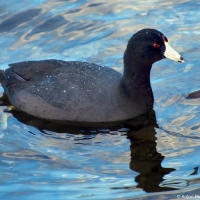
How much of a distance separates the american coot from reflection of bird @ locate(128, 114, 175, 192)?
15.2 inches

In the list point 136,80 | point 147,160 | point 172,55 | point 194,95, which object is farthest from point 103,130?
point 194,95

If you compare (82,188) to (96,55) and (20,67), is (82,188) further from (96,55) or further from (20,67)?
(96,55)

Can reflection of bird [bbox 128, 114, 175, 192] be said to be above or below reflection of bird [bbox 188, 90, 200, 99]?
below

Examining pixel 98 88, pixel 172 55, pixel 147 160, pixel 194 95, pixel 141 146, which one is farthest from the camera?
pixel 194 95

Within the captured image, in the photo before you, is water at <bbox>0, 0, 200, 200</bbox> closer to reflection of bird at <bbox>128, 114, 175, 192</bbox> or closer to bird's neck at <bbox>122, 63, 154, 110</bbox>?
reflection of bird at <bbox>128, 114, 175, 192</bbox>

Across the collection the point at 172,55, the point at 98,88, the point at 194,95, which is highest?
the point at 172,55

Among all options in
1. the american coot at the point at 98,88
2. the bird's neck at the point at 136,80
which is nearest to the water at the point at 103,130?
the american coot at the point at 98,88

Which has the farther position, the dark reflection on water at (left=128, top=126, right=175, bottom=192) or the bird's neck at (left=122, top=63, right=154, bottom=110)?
the bird's neck at (left=122, top=63, right=154, bottom=110)

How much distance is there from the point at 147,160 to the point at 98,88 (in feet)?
4.59

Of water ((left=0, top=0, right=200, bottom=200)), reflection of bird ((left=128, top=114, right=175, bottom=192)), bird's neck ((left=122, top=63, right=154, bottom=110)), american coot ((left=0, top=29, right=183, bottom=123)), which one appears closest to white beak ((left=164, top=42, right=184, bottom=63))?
american coot ((left=0, top=29, right=183, bottom=123))

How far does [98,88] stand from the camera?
Answer: 7418 mm

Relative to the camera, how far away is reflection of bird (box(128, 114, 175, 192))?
6.00m

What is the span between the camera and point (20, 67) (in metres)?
8.17

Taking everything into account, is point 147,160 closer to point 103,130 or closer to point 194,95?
point 103,130
